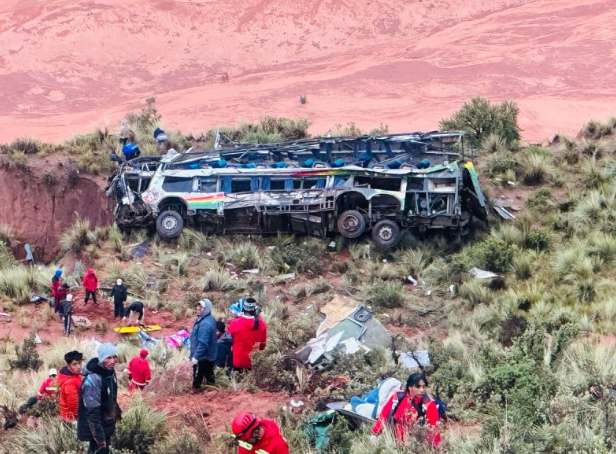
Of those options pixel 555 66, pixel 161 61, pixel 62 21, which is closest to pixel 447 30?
pixel 555 66

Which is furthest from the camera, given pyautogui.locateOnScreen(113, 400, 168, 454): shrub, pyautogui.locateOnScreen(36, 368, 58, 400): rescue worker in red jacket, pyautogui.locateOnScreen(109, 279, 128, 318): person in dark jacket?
pyautogui.locateOnScreen(109, 279, 128, 318): person in dark jacket

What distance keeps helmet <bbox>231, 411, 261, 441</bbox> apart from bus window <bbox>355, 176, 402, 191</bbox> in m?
13.9

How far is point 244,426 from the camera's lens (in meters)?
9.35

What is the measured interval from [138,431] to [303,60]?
32861mm

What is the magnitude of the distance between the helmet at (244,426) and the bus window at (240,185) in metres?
14.3

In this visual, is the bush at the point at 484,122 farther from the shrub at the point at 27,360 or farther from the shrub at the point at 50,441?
the shrub at the point at 50,441

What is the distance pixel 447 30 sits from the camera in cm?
4509

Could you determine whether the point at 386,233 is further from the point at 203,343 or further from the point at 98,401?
the point at 98,401

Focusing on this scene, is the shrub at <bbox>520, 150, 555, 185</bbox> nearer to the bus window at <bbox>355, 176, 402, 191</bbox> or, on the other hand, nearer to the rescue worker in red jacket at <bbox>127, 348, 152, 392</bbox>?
the bus window at <bbox>355, 176, 402, 191</bbox>

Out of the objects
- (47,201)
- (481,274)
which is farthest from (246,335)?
(47,201)

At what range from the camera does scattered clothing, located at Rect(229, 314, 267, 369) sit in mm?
13414

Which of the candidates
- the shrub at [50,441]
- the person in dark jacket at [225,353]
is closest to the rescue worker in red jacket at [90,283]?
the person in dark jacket at [225,353]

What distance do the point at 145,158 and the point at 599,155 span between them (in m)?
11.3

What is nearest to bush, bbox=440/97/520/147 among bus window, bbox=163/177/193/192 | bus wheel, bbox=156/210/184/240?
bus window, bbox=163/177/193/192
